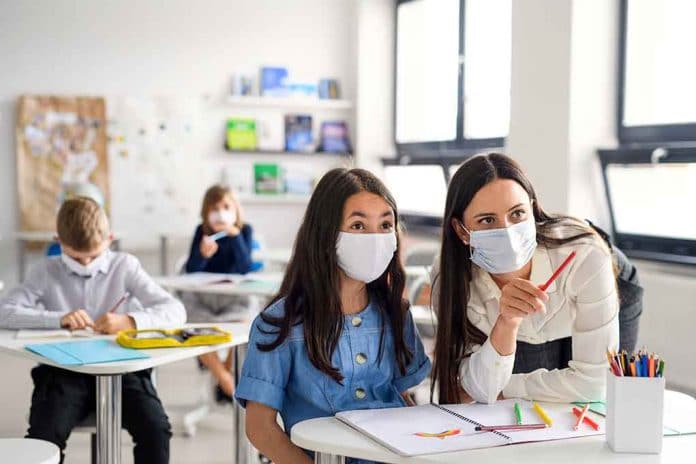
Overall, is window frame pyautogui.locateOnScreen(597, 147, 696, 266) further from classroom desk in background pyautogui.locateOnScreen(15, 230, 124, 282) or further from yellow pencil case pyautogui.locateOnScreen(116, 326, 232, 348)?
classroom desk in background pyautogui.locateOnScreen(15, 230, 124, 282)

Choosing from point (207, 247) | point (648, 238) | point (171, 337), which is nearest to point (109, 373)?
point (171, 337)

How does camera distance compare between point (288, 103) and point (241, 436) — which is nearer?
point (241, 436)

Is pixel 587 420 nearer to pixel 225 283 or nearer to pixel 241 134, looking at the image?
pixel 225 283

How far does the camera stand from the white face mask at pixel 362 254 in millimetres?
1928

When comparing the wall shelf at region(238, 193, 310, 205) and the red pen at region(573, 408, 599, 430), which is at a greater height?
the wall shelf at region(238, 193, 310, 205)

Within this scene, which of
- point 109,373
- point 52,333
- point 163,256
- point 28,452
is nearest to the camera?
point 28,452

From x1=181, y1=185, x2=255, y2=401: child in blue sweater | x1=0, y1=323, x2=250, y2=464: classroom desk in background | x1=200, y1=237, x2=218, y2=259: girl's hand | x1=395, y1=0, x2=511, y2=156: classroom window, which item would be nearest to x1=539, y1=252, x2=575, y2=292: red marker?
x1=0, y1=323, x2=250, y2=464: classroom desk in background

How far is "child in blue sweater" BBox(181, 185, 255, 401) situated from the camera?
4.50 meters

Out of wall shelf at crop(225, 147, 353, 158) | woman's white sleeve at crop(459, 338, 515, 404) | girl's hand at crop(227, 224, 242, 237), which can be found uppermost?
wall shelf at crop(225, 147, 353, 158)

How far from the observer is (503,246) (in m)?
1.93

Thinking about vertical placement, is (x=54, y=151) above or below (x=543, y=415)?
above

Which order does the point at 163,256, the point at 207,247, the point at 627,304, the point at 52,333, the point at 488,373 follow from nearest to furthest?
the point at 488,373
the point at 627,304
the point at 52,333
the point at 207,247
the point at 163,256

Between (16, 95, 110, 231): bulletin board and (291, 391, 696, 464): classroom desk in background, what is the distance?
5154 millimetres

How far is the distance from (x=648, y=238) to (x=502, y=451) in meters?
2.91
